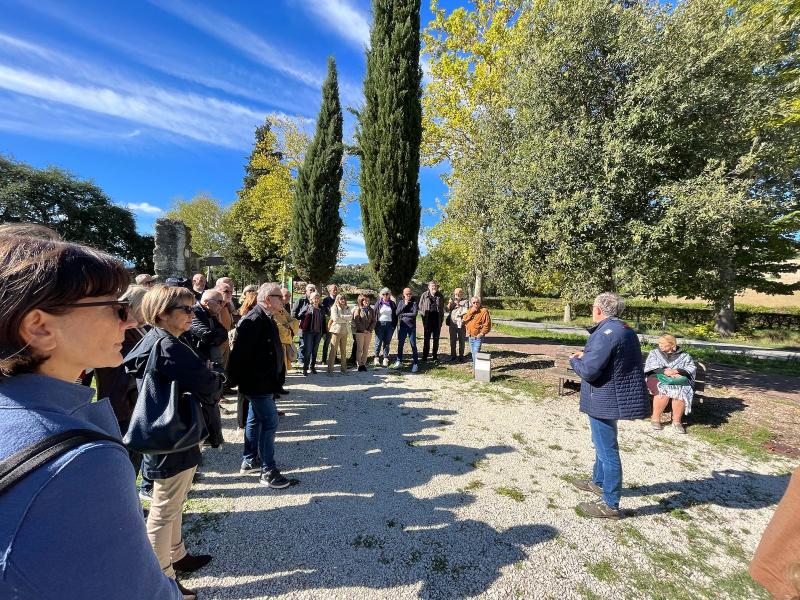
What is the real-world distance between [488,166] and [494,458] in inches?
276

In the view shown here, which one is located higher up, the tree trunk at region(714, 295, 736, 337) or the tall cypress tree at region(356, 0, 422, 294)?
the tall cypress tree at region(356, 0, 422, 294)

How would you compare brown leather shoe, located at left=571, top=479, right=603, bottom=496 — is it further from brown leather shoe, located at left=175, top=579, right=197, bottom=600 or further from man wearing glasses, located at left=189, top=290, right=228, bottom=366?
man wearing glasses, located at left=189, top=290, right=228, bottom=366

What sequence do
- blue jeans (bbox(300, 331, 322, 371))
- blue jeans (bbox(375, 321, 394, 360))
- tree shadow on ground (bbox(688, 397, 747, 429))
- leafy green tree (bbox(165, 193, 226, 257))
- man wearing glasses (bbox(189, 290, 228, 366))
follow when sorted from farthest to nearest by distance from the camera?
1. leafy green tree (bbox(165, 193, 226, 257))
2. blue jeans (bbox(375, 321, 394, 360))
3. blue jeans (bbox(300, 331, 322, 371))
4. tree shadow on ground (bbox(688, 397, 747, 429))
5. man wearing glasses (bbox(189, 290, 228, 366))

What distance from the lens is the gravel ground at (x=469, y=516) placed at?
2.72 metres

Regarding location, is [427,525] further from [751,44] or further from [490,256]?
[751,44]

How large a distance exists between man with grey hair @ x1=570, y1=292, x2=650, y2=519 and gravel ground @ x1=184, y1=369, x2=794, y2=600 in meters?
0.39

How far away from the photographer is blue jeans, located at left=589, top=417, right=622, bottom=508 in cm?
344

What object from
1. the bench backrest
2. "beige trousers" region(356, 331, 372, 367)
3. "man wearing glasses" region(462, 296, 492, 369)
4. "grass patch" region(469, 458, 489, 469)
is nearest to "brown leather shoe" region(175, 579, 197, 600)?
"grass patch" region(469, 458, 489, 469)

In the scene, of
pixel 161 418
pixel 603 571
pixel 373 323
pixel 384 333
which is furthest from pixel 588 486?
pixel 384 333

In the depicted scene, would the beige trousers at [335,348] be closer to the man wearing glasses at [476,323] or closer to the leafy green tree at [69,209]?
the man wearing glasses at [476,323]

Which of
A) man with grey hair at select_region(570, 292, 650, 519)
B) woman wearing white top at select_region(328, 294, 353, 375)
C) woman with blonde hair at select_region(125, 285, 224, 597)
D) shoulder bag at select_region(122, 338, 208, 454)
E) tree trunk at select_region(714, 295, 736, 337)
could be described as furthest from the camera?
tree trunk at select_region(714, 295, 736, 337)

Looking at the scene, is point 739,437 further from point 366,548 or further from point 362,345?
point 362,345

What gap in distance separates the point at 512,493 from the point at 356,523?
1683 mm

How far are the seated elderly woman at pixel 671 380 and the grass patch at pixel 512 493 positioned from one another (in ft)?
11.1
